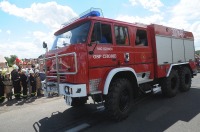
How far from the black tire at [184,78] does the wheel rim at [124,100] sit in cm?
396

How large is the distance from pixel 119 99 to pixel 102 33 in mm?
1842

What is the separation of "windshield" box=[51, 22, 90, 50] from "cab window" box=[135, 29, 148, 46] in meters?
1.95

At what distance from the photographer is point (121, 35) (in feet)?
18.4

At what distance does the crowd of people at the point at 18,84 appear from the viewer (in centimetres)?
935

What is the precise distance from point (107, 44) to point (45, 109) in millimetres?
3678

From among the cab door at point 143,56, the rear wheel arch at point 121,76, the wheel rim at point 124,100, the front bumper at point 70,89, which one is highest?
the cab door at point 143,56

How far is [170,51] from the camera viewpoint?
24.9 ft

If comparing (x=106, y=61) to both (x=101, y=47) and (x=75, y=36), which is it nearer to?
(x=101, y=47)

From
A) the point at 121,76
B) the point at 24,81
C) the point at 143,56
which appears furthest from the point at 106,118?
the point at 24,81

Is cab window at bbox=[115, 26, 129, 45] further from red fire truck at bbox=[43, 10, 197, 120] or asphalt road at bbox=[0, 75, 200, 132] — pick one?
asphalt road at bbox=[0, 75, 200, 132]

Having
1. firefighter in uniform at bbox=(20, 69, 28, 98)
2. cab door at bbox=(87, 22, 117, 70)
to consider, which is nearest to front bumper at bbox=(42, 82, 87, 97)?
cab door at bbox=(87, 22, 117, 70)

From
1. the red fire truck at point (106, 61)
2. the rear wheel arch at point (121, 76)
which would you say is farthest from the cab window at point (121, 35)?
the rear wheel arch at point (121, 76)

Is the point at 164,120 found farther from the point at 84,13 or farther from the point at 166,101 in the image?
the point at 84,13

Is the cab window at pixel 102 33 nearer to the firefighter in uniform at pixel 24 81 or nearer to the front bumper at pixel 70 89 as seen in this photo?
the front bumper at pixel 70 89
